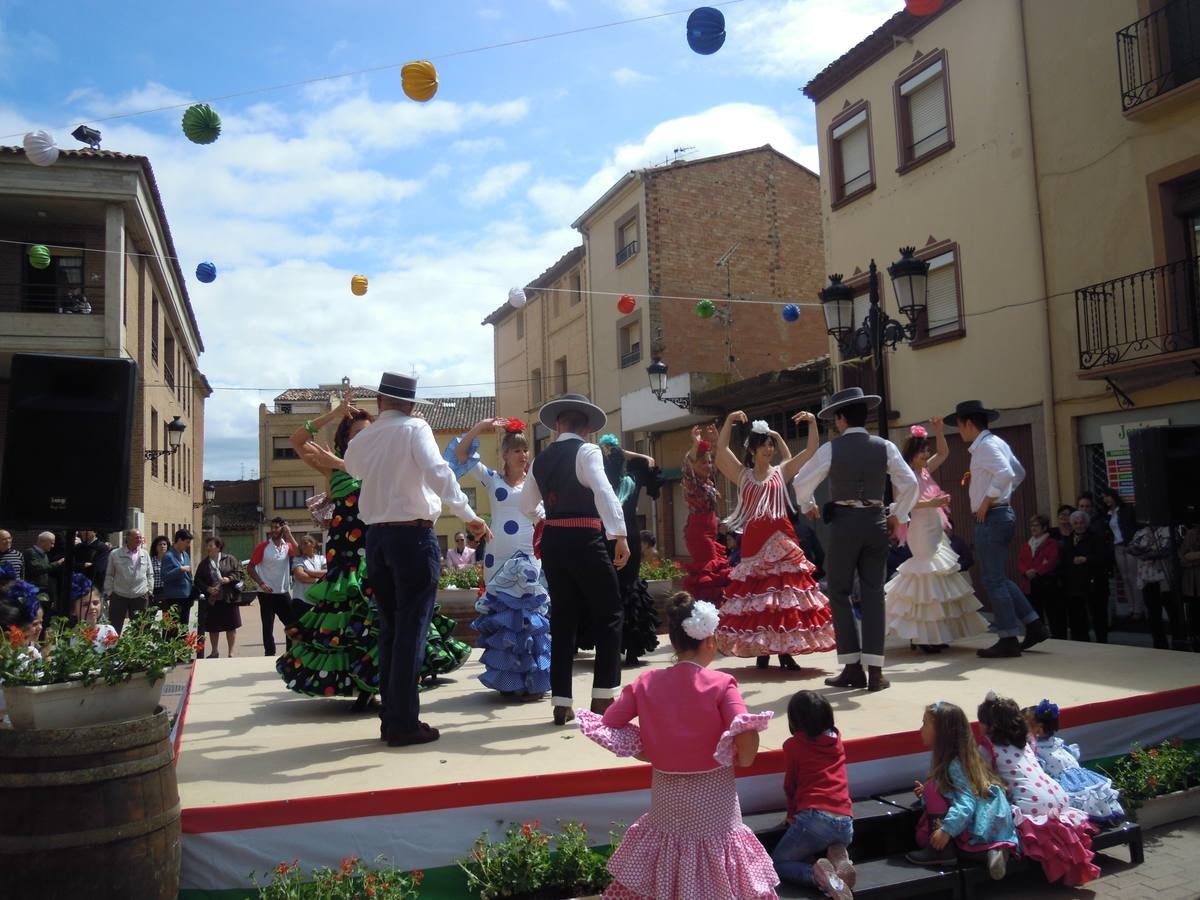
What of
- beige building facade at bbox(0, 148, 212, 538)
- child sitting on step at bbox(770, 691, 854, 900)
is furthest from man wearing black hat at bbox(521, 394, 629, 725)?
beige building facade at bbox(0, 148, 212, 538)

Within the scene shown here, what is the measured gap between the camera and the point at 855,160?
707 inches

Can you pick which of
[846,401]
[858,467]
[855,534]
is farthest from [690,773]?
[846,401]

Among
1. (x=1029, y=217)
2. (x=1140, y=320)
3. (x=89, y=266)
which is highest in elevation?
(x=89, y=266)

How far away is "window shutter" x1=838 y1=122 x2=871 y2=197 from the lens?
57.8ft

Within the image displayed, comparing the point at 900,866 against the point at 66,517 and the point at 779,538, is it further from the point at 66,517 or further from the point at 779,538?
the point at 66,517

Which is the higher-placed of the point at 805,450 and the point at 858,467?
the point at 805,450

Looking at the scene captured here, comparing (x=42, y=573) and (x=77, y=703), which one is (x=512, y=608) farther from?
(x=42, y=573)

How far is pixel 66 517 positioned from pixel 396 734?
198 cm

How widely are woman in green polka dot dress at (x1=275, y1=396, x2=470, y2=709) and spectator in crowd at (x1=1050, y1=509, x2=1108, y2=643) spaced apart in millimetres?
7153

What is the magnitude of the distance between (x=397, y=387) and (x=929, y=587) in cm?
467

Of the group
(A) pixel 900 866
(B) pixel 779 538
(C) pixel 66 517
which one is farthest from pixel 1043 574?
(C) pixel 66 517

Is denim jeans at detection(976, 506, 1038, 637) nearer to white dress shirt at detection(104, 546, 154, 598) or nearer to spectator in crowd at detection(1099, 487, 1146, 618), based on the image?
spectator in crowd at detection(1099, 487, 1146, 618)

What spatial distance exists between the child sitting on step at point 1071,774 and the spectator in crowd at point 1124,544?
6160 millimetres


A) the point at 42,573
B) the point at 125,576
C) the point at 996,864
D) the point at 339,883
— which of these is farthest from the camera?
the point at 125,576
